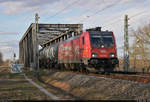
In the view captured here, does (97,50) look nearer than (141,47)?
Yes

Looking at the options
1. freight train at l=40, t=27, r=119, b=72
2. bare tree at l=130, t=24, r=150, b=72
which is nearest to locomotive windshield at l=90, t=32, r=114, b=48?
freight train at l=40, t=27, r=119, b=72

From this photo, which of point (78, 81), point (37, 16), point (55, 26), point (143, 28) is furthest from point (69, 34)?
point (78, 81)

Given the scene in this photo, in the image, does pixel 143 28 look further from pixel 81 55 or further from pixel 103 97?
pixel 103 97

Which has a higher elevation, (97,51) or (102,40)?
(102,40)

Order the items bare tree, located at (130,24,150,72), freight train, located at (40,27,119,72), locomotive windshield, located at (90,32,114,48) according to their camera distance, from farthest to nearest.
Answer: bare tree, located at (130,24,150,72)
locomotive windshield, located at (90,32,114,48)
freight train, located at (40,27,119,72)

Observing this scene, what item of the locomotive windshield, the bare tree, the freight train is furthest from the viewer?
the bare tree

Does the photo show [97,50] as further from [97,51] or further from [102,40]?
[102,40]

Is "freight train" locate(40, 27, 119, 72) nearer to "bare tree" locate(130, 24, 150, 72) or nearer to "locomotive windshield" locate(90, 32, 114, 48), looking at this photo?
"locomotive windshield" locate(90, 32, 114, 48)

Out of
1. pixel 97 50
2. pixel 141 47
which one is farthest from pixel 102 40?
pixel 141 47

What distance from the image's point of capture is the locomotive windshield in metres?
21.9

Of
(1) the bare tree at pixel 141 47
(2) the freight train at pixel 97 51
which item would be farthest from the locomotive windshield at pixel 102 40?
(1) the bare tree at pixel 141 47

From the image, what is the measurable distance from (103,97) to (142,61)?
2756cm

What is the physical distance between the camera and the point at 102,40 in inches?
872

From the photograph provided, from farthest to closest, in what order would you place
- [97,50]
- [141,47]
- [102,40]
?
[141,47] < [102,40] < [97,50]
